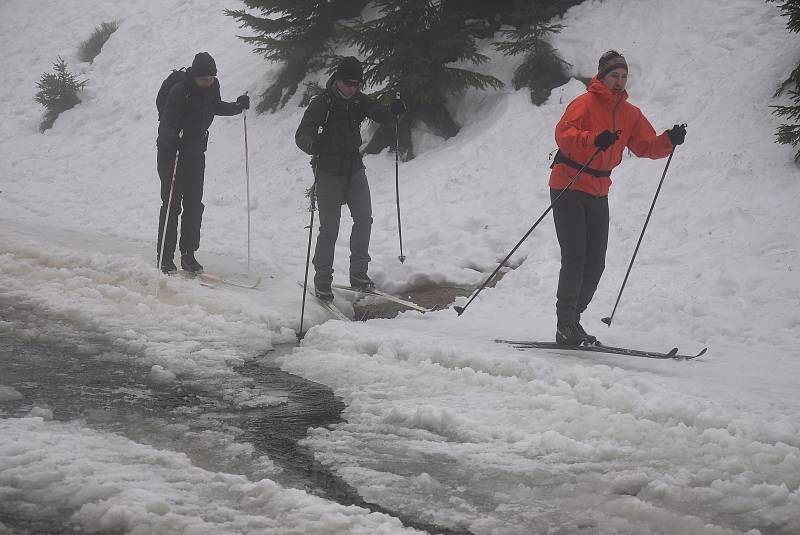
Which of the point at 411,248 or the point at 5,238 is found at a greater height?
the point at 411,248

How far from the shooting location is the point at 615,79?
5.98 m

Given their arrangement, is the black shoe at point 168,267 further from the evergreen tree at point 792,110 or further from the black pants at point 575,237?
the evergreen tree at point 792,110

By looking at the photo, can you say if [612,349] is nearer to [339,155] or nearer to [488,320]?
[488,320]

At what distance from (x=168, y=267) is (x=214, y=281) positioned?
1.98ft

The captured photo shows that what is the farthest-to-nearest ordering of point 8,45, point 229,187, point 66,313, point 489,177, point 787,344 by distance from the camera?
point 8,45 → point 229,187 → point 489,177 → point 66,313 → point 787,344

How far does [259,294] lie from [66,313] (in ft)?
6.75

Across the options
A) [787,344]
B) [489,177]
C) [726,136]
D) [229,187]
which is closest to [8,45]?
[229,187]

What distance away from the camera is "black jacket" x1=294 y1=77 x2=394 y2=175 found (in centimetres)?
758

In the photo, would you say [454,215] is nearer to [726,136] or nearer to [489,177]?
[489,177]

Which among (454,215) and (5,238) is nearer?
(5,238)

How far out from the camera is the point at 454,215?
10.5 metres

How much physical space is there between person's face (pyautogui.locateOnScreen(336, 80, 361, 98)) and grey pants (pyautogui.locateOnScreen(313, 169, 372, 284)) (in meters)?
0.84

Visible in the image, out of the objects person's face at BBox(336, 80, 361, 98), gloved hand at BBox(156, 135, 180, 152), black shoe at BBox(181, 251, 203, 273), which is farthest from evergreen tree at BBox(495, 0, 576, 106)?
black shoe at BBox(181, 251, 203, 273)

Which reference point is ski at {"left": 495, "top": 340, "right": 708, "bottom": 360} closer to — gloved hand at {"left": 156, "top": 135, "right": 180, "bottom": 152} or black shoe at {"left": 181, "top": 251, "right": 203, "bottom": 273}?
black shoe at {"left": 181, "top": 251, "right": 203, "bottom": 273}
